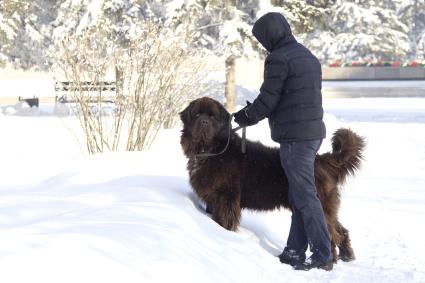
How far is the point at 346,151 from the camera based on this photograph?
5.12 metres

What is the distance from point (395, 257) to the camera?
5406 mm

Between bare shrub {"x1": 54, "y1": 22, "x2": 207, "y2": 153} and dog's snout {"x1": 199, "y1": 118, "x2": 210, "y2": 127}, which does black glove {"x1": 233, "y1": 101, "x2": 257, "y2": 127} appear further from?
bare shrub {"x1": 54, "y1": 22, "x2": 207, "y2": 153}

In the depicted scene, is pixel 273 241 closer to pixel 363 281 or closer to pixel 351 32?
pixel 363 281

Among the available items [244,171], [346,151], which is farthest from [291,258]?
[346,151]

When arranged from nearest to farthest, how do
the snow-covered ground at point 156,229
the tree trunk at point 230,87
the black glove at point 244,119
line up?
1. the snow-covered ground at point 156,229
2. the black glove at point 244,119
3. the tree trunk at point 230,87

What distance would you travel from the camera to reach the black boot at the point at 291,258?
5.14 m

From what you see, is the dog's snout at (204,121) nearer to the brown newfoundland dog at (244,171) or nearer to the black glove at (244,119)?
the brown newfoundland dog at (244,171)

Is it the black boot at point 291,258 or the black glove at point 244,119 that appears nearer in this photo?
the black glove at point 244,119

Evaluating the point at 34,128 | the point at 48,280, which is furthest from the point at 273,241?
the point at 34,128

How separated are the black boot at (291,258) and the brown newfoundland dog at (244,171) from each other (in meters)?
0.30

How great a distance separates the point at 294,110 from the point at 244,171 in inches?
31.6

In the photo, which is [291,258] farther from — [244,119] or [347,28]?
[347,28]

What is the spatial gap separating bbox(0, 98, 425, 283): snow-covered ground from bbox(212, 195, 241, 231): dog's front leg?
0.11 metres

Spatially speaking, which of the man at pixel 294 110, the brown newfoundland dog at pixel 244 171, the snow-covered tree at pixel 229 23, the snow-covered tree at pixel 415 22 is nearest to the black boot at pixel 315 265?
the man at pixel 294 110
